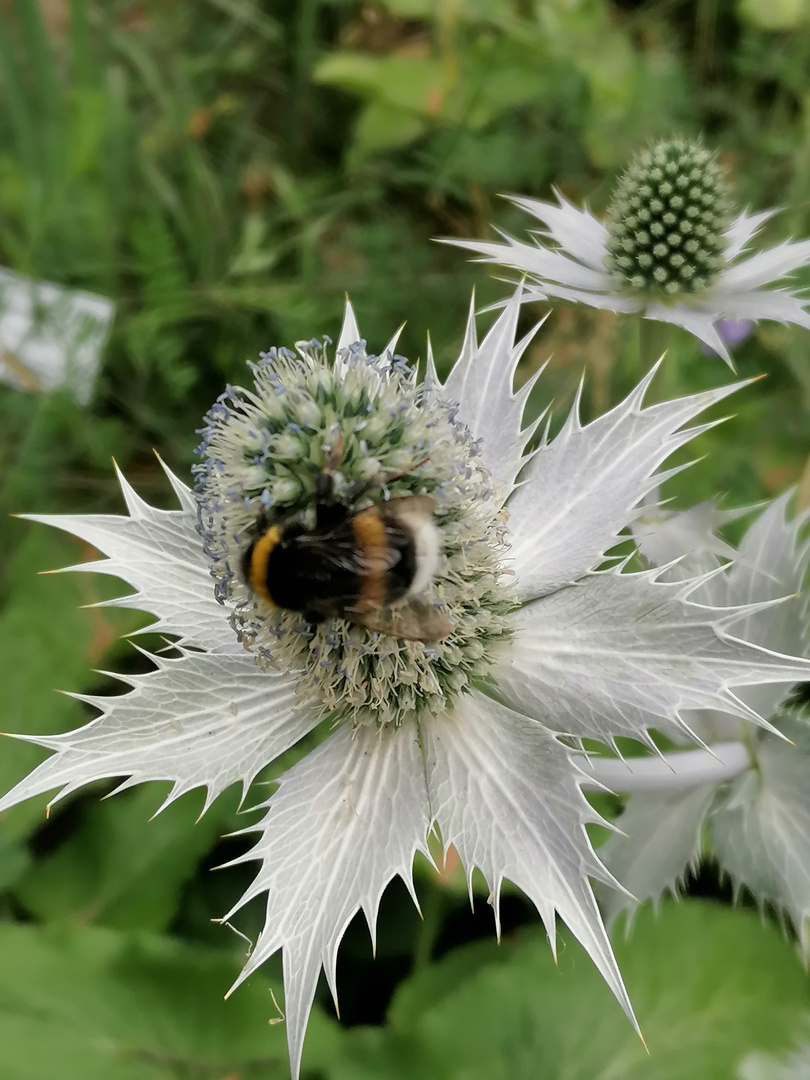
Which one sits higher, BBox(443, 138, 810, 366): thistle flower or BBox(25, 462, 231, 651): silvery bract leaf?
BBox(443, 138, 810, 366): thistle flower

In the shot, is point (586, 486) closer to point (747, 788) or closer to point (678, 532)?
point (678, 532)

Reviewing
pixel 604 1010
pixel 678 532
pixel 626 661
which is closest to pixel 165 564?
pixel 626 661

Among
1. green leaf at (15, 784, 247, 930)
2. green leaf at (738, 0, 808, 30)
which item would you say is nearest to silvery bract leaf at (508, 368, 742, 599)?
green leaf at (15, 784, 247, 930)

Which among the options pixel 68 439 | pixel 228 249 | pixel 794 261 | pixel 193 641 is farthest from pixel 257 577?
pixel 228 249

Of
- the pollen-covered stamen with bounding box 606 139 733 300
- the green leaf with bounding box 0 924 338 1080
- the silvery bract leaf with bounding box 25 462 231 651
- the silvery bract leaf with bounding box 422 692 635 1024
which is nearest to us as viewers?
the silvery bract leaf with bounding box 422 692 635 1024

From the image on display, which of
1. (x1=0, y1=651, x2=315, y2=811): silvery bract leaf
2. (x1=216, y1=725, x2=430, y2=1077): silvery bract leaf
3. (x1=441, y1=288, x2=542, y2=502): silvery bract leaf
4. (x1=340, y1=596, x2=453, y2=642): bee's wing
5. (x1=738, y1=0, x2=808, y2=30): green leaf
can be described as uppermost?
(x1=738, y1=0, x2=808, y2=30): green leaf

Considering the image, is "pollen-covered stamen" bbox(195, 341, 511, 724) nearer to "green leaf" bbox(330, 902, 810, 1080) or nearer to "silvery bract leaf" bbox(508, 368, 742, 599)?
"silvery bract leaf" bbox(508, 368, 742, 599)

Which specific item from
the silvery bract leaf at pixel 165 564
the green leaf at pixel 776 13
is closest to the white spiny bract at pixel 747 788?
the silvery bract leaf at pixel 165 564

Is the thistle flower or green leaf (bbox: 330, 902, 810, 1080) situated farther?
green leaf (bbox: 330, 902, 810, 1080)
